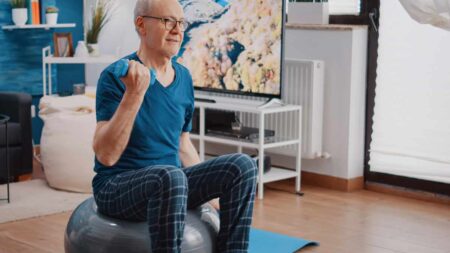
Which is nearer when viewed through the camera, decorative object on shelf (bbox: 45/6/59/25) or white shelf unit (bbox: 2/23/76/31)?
white shelf unit (bbox: 2/23/76/31)

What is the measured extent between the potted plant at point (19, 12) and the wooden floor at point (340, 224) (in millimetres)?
1865

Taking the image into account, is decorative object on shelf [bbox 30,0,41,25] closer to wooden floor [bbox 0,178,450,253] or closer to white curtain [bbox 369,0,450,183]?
wooden floor [bbox 0,178,450,253]

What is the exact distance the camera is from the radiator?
4836 mm

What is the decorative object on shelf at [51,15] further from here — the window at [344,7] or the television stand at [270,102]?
the window at [344,7]

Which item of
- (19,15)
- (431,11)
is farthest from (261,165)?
(19,15)

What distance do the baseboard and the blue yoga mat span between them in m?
1.15

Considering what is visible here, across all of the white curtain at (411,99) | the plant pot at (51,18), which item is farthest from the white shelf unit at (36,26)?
the white curtain at (411,99)

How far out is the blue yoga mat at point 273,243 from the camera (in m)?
3.64

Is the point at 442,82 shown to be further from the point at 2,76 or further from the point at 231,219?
the point at 2,76

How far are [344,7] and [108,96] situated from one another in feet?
8.64

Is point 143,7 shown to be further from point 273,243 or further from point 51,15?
point 51,15

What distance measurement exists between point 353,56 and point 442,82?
0.56 meters

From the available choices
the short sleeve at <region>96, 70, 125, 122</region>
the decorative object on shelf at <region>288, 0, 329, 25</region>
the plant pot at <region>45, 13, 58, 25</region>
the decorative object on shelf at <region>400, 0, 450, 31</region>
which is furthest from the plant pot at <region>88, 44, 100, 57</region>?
the short sleeve at <region>96, 70, 125, 122</region>

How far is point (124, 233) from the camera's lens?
2.70 meters
